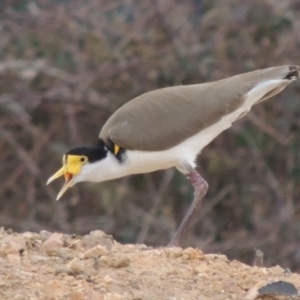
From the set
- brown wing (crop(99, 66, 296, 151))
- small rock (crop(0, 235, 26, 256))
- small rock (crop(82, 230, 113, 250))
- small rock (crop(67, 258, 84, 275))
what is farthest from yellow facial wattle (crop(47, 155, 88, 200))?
small rock (crop(67, 258, 84, 275))

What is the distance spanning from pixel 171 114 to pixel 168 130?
10cm

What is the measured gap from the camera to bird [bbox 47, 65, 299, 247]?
600 centimetres

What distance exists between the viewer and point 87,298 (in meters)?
3.90

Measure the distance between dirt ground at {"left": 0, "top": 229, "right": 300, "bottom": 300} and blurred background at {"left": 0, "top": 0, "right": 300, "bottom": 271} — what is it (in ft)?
16.5

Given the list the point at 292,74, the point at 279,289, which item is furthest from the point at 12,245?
the point at 292,74

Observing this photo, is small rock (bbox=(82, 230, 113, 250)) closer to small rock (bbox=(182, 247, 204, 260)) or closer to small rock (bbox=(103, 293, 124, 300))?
small rock (bbox=(182, 247, 204, 260))

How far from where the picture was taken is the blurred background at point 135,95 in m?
9.93

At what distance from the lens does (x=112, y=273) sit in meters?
4.27

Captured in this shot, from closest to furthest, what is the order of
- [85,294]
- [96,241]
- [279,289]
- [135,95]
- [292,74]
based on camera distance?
[85,294] < [279,289] < [96,241] < [292,74] < [135,95]

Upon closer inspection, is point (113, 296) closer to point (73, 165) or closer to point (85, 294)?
point (85, 294)

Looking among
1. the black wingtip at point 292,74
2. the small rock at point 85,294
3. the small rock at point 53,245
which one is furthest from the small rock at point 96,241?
the black wingtip at point 292,74

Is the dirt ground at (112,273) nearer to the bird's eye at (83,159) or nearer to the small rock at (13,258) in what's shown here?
the small rock at (13,258)

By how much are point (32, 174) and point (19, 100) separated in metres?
0.79

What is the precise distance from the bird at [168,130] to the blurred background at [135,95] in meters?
3.64
